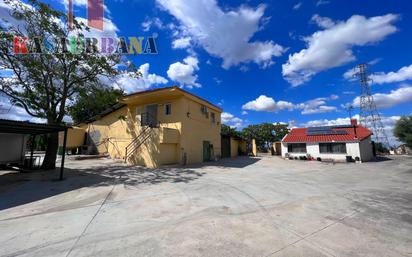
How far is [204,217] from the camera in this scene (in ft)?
15.9

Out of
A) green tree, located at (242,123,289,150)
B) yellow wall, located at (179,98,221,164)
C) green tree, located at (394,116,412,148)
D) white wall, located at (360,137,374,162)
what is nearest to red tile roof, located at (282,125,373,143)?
white wall, located at (360,137,374,162)

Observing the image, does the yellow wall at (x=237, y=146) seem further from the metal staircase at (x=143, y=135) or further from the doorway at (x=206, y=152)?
the metal staircase at (x=143, y=135)

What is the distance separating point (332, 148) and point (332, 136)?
1404 mm

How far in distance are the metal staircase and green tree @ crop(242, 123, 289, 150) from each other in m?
31.5

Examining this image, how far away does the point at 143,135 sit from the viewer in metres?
15.9

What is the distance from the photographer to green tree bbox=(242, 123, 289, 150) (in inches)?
1702

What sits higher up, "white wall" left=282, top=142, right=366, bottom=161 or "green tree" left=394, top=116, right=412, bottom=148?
"green tree" left=394, top=116, right=412, bottom=148

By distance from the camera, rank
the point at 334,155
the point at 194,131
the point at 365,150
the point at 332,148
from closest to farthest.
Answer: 1. the point at 194,131
2. the point at 334,155
3. the point at 332,148
4. the point at 365,150

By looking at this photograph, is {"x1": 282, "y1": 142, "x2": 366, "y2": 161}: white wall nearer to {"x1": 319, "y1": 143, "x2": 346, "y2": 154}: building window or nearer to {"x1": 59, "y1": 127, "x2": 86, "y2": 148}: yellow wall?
{"x1": 319, "y1": 143, "x2": 346, "y2": 154}: building window

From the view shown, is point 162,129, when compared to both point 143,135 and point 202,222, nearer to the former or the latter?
point 143,135

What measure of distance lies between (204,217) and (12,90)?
551 inches

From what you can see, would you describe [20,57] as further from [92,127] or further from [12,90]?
[92,127]

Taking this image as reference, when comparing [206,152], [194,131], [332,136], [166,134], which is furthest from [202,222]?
[332,136]

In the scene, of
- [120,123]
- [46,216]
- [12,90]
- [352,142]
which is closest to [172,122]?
[120,123]
